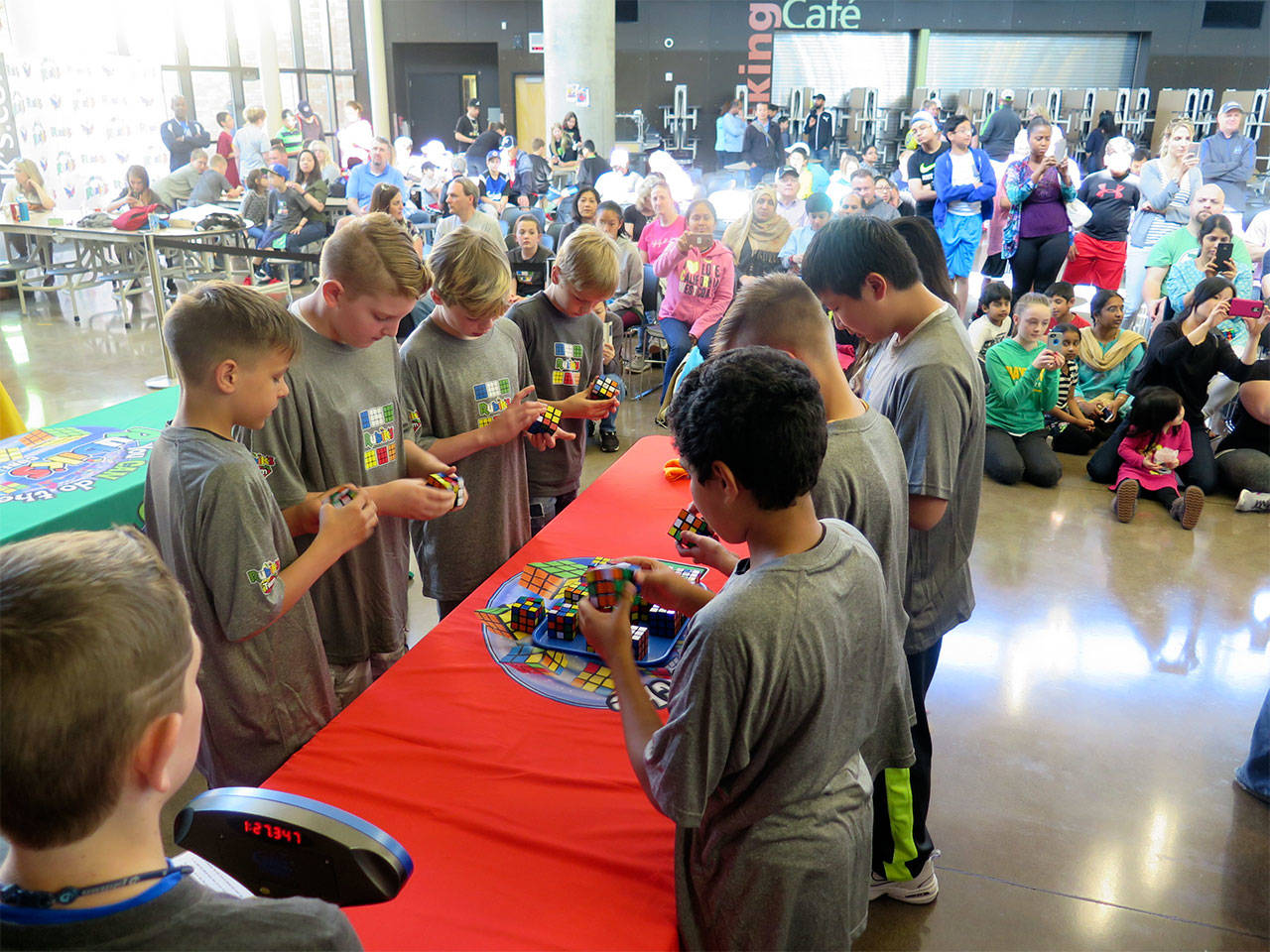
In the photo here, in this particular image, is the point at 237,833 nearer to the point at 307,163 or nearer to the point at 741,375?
the point at 741,375

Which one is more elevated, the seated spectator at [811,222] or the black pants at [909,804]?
the seated spectator at [811,222]

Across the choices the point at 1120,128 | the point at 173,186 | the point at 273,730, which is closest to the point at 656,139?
the point at 1120,128

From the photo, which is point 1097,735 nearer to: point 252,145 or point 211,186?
point 211,186

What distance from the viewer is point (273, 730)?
76.7 inches

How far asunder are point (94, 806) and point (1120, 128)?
20.5 meters

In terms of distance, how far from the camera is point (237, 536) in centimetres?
171

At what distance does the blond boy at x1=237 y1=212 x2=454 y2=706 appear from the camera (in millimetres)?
2221

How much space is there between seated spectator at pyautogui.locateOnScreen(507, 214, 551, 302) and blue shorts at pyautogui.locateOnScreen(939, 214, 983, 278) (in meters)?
3.68

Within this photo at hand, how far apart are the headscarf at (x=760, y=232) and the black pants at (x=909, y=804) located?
17.9ft

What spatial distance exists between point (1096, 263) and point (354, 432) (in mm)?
7353

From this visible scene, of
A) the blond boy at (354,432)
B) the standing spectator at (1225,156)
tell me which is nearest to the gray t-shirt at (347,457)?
the blond boy at (354,432)

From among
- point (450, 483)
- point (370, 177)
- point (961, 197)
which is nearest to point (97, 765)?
point (450, 483)

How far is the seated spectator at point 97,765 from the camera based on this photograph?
754 millimetres

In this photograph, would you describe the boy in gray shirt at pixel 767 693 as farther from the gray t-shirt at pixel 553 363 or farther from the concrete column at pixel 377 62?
the concrete column at pixel 377 62
